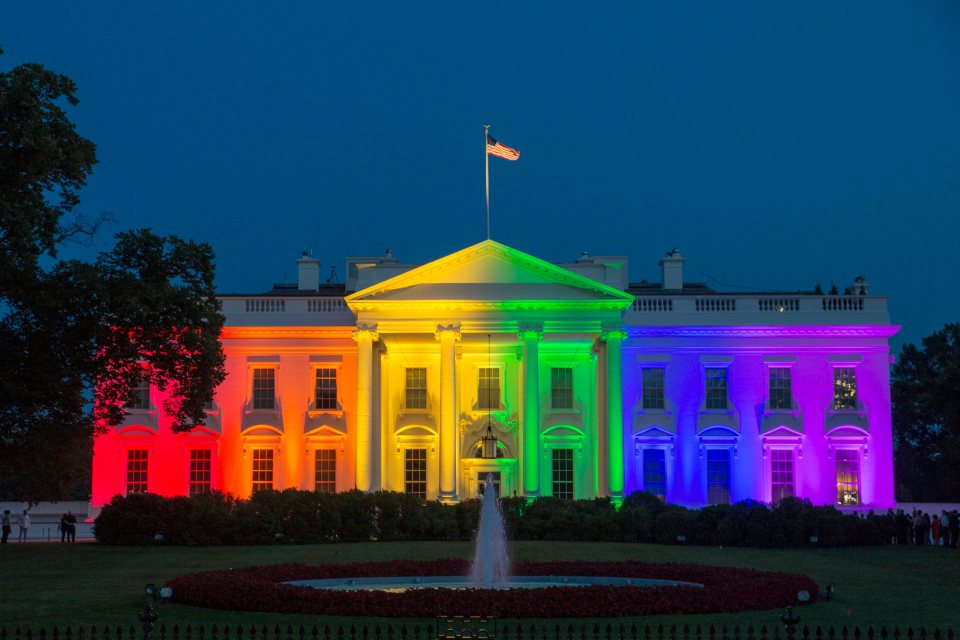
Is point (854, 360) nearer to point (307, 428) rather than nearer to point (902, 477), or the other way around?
point (307, 428)

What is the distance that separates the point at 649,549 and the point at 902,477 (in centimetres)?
4547

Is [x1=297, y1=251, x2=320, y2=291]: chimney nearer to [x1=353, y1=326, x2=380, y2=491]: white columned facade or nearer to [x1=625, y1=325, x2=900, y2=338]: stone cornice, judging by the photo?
[x1=353, y1=326, x2=380, y2=491]: white columned facade

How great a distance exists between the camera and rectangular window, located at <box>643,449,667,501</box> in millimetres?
49969

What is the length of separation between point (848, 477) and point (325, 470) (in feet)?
70.1

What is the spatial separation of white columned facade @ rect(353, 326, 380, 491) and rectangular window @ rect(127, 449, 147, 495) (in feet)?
33.2

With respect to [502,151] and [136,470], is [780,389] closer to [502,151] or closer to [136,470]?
[502,151]

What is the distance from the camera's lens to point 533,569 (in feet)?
84.0

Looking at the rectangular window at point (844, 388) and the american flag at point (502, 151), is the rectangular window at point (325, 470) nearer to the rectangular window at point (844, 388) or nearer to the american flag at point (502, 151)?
the american flag at point (502, 151)

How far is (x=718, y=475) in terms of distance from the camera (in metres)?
50.2

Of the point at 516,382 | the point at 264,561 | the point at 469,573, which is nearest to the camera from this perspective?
the point at 469,573

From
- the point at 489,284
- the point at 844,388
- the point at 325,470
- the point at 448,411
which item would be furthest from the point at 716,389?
the point at 325,470

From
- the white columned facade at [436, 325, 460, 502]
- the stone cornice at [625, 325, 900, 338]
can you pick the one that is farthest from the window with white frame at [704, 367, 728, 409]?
the white columned facade at [436, 325, 460, 502]

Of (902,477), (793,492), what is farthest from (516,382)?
(902,477)

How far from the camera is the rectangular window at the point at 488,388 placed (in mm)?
49312
